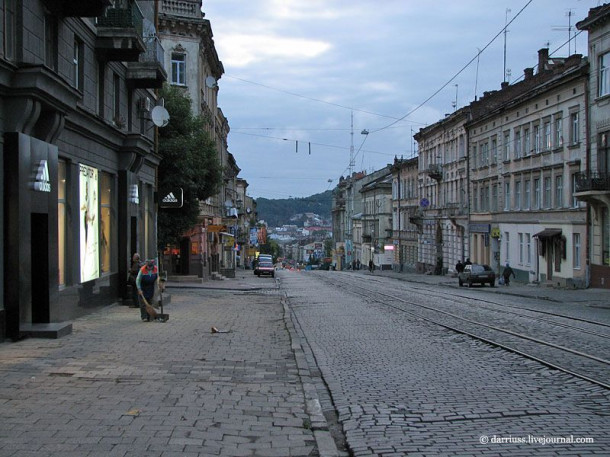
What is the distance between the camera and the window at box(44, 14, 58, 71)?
15961 mm

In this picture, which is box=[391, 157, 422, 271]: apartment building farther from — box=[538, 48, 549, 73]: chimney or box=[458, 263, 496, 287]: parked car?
box=[458, 263, 496, 287]: parked car

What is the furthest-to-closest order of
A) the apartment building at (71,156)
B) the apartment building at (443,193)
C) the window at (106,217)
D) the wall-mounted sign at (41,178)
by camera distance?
1. the apartment building at (443,193)
2. the window at (106,217)
3. the wall-mounted sign at (41,178)
4. the apartment building at (71,156)

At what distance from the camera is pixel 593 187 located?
113 feet

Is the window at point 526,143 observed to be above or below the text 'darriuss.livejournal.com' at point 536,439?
above

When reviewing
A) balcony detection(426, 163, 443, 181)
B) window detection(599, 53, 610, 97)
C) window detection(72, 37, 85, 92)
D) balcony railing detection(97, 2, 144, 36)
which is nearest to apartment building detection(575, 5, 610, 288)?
window detection(599, 53, 610, 97)

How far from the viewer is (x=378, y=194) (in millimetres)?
98250

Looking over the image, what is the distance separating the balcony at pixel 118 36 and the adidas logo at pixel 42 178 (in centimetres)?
718

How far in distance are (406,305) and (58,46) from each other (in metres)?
14.5

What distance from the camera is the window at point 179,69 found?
45.1 m

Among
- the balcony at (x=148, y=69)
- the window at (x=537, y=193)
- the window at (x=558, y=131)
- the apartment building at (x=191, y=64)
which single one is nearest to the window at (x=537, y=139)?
the window at (x=537, y=193)

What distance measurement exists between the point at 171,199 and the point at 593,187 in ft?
66.7

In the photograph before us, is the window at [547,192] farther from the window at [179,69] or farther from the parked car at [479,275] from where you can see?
the window at [179,69]

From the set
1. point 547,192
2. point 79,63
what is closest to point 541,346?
point 79,63

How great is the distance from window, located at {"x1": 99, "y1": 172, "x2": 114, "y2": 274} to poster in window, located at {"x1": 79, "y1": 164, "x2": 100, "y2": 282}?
0.63 m
